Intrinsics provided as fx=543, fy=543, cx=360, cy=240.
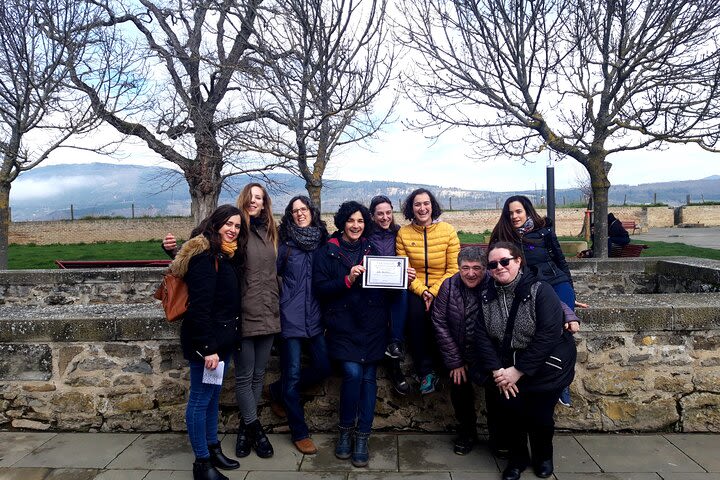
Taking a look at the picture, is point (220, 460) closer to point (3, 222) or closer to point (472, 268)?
point (472, 268)

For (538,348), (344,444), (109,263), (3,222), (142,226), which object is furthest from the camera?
(142,226)

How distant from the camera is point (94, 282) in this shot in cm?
791

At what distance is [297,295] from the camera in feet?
12.9

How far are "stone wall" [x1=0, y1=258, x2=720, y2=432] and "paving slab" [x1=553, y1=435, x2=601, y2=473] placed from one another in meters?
0.18

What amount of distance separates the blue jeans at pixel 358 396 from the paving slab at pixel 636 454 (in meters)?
1.56

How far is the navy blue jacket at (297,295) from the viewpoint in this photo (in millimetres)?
3881

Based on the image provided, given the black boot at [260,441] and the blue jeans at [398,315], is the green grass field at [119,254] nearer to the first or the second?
the blue jeans at [398,315]

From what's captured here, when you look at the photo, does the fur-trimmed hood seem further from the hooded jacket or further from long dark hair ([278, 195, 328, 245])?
long dark hair ([278, 195, 328, 245])

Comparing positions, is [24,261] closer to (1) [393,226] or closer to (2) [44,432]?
(2) [44,432]

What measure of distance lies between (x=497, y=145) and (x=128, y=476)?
994cm

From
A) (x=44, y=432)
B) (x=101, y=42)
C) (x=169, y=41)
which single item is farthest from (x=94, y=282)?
(x=169, y=41)

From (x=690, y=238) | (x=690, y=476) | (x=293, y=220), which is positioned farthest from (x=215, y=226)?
(x=690, y=238)

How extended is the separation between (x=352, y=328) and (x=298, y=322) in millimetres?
390

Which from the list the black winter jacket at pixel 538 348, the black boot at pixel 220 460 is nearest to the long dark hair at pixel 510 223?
the black winter jacket at pixel 538 348
